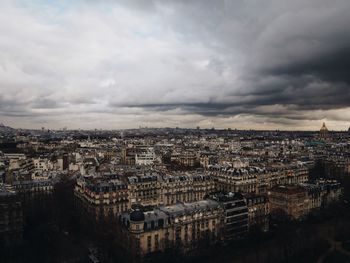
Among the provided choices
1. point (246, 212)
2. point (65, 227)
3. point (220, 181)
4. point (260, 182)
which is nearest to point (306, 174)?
point (260, 182)

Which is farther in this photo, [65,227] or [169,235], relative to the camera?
[65,227]

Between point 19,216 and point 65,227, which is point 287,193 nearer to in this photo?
point 65,227

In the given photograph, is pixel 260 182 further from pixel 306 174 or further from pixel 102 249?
pixel 102 249

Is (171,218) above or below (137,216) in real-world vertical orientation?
below

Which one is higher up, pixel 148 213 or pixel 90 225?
pixel 148 213

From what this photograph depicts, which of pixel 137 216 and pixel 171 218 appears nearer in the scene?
pixel 137 216

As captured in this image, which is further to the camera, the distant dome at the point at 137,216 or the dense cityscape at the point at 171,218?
the dense cityscape at the point at 171,218

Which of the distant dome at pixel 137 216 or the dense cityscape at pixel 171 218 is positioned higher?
the distant dome at pixel 137 216

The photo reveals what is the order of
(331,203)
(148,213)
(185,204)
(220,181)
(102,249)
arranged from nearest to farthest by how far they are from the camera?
(102,249), (148,213), (185,204), (331,203), (220,181)

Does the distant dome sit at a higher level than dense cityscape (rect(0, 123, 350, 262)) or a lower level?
higher

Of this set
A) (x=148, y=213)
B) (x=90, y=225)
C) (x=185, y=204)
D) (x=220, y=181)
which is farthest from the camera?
(x=220, y=181)

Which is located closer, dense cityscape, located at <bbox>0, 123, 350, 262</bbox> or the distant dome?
the distant dome
